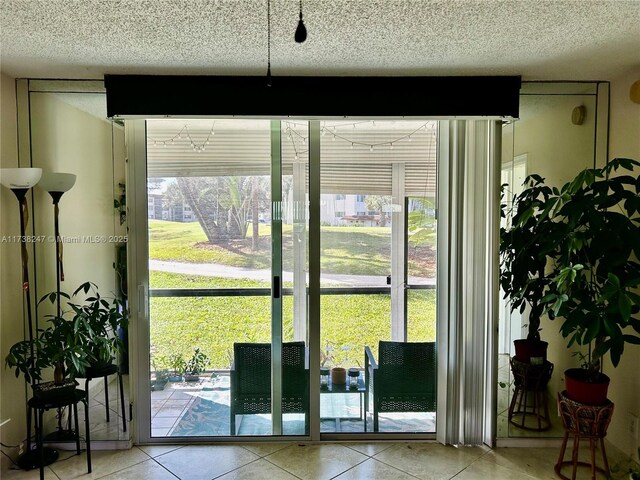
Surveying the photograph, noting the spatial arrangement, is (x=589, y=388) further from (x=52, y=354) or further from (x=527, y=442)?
(x=52, y=354)

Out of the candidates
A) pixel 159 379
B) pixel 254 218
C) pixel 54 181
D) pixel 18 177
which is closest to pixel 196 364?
pixel 159 379

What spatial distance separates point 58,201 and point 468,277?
2639 millimetres

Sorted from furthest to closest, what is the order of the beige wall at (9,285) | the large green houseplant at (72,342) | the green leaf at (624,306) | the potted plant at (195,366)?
1. the potted plant at (195,366)
2. the beige wall at (9,285)
3. the large green houseplant at (72,342)
4. the green leaf at (624,306)

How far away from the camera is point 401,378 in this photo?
2.94 metres

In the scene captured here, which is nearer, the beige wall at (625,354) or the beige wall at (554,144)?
the beige wall at (625,354)

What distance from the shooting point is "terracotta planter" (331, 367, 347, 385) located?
2928mm

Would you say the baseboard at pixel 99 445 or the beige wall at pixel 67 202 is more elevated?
the beige wall at pixel 67 202

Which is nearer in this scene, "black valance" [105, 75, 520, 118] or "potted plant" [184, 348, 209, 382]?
"black valance" [105, 75, 520, 118]

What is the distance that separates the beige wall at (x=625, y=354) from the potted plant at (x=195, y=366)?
8.79 ft

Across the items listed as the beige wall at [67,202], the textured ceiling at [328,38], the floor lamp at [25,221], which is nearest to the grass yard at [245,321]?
the beige wall at [67,202]

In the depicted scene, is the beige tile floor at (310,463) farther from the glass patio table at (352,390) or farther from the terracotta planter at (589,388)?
the terracotta planter at (589,388)

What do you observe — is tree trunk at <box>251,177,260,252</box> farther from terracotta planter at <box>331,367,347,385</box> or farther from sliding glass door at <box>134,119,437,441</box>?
terracotta planter at <box>331,367,347,385</box>

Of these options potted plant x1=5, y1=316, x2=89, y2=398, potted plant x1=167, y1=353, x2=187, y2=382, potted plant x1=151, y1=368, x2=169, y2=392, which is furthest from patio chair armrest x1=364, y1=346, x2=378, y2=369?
potted plant x1=5, y1=316, x2=89, y2=398

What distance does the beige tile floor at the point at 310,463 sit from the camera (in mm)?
2480
